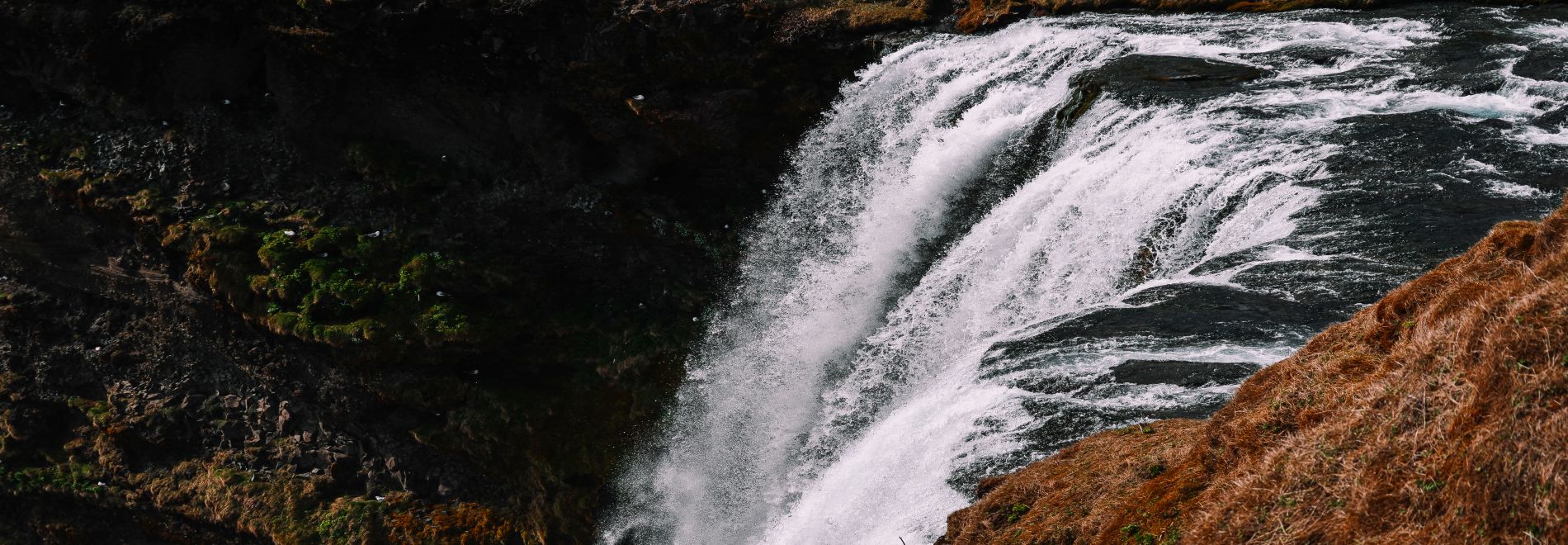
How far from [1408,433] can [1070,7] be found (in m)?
14.4

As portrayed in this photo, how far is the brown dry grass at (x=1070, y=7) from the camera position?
1727 cm

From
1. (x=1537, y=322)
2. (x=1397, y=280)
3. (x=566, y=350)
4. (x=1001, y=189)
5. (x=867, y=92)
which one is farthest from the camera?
(x=566, y=350)

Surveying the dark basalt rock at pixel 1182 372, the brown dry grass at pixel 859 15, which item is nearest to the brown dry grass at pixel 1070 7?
the brown dry grass at pixel 859 15

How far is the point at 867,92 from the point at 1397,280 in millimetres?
9820

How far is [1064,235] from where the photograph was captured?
1486 centimetres

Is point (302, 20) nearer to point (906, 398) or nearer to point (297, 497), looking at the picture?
point (297, 497)

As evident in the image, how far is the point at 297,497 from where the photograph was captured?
18812 millimetres

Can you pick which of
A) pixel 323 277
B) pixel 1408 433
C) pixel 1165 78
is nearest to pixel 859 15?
pixel 1165 78

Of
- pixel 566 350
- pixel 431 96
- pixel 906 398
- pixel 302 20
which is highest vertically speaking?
pixel 302 20

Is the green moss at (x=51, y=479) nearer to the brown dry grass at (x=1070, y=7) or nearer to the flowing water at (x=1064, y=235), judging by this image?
the flowing water at (x=1064, y=235)

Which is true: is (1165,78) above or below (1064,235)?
above

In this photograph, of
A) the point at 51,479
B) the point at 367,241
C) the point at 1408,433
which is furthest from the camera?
the point at 51,479

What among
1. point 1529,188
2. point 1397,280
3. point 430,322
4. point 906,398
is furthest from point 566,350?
point 1529,188

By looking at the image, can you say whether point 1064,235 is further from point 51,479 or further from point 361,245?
point 51,479
